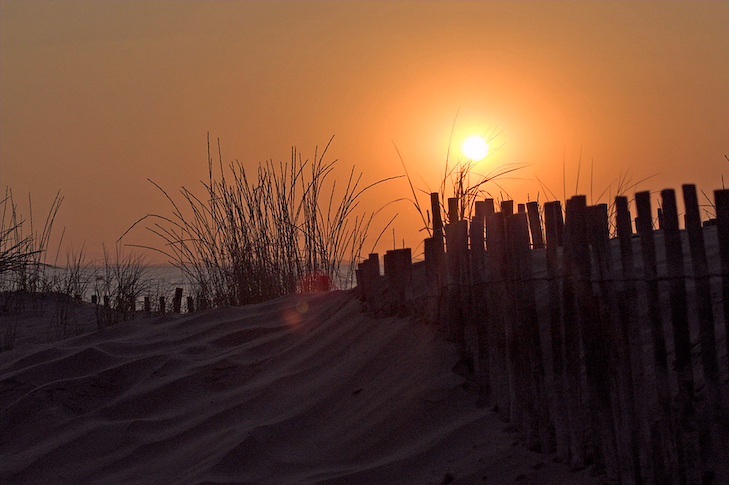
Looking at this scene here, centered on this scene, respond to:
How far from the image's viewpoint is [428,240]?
9.59 ft

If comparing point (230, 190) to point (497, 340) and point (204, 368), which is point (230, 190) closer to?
point (204, 368)

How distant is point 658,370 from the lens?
183 centimetres

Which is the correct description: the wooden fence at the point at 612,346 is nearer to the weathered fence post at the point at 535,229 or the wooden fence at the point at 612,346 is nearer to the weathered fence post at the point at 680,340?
the weathered fence post at the point at 680,340

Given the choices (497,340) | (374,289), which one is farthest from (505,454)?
(374,289)

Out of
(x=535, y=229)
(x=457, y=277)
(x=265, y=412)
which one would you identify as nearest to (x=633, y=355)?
(x=457, y=277)

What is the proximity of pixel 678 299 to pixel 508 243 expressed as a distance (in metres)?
0.57

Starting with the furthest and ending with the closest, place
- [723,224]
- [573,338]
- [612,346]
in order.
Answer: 1. [573,338]
2. [612,346]
3. [723,224]

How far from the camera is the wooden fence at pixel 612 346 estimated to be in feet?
5.88

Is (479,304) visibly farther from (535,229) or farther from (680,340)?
(535,229)

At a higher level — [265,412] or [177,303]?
[177,303]

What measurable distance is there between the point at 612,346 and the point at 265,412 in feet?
4.99

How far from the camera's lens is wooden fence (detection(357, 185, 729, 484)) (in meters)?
1.79

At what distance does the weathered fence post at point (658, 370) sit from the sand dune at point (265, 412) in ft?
0.75

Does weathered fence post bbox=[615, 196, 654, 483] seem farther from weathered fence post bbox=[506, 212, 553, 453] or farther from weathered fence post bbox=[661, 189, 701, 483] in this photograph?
weathered fence post bbox=[506, 212, 553, 453]
